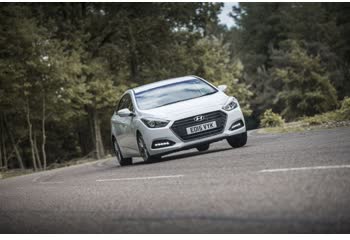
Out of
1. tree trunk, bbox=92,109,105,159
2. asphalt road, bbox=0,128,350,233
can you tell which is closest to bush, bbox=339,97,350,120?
asphalt road, bbox=0,128,350,233

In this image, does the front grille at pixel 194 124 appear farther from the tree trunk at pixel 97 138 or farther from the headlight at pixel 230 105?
the tree trunk at pixel 97 138

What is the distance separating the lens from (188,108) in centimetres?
1230

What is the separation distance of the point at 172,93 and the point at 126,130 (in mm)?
1323

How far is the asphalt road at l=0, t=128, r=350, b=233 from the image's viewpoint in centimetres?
482

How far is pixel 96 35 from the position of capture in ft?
104

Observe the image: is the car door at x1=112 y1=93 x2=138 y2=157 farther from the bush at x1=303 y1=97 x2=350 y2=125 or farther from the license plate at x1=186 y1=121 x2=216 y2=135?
the bush at x1=303 y1=97 x2=350 y2=125

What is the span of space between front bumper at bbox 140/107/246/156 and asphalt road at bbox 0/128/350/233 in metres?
2.28

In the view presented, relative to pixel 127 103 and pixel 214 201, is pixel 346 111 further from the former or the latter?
pixel 214 201

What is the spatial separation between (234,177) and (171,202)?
1.38 meters

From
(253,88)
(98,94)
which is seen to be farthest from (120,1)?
(253,88)

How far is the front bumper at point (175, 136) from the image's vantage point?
1219 centimetres

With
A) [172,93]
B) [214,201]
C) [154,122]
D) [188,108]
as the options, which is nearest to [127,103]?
[172,93]

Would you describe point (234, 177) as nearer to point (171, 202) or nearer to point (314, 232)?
point (171, 202)

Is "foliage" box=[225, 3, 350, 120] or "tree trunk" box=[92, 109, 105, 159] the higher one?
"foliage" box=[225, 3, 350, 120]
